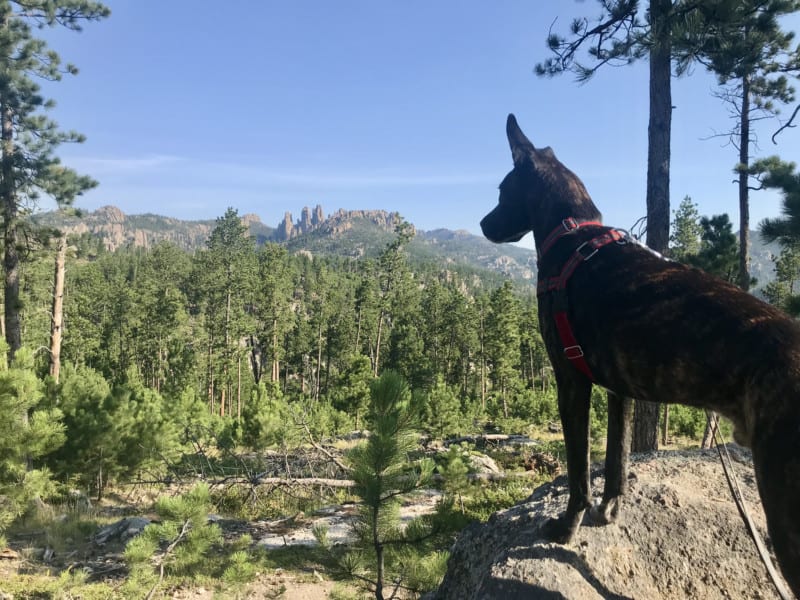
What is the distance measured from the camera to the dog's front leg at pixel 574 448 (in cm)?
204


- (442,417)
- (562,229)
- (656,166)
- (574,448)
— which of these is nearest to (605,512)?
(574,448)

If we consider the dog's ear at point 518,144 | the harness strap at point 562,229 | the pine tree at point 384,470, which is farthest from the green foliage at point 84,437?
the harness strap at point 562,229

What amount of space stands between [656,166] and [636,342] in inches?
261

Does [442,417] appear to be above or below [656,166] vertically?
below

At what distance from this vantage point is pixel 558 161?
2533 mm

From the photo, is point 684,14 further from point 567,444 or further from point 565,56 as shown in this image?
point 567,444

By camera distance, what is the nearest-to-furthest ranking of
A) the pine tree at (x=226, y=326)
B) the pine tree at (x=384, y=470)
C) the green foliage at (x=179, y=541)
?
the pine tree at (x=384, y=470), the green foliage at (x=179, y=541), the pine tree at (x=226, y=326)

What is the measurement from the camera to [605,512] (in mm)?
2543

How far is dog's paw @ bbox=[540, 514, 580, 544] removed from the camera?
2.39 meters

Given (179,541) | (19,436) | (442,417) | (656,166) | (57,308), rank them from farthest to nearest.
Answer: (442,417)
(57,308)
(19,436)
(656,166)
(179,541)

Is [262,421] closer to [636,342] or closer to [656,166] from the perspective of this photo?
[656,166]

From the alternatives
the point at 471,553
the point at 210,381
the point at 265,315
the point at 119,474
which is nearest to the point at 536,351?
the point at 265,315

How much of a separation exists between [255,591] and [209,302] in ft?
124

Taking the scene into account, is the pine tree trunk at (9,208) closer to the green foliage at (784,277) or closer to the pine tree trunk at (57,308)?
the pine tree trunk at (57,308)
